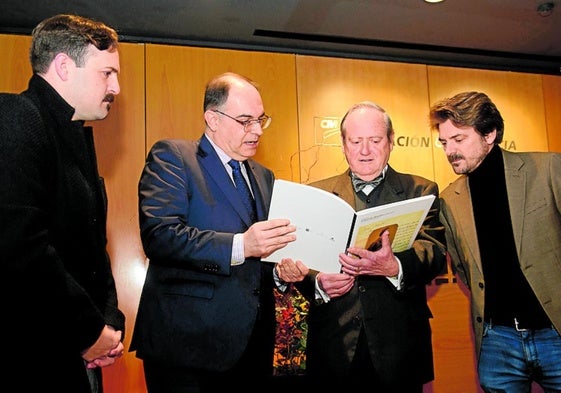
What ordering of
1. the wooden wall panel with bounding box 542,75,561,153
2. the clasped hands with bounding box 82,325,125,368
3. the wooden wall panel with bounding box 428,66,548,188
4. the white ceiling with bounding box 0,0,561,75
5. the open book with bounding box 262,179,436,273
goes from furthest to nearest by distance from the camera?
1. the wooden wall panel with bounding box 542,75,561,153
2. the wooden wall panel with bounding box 428,66,548,188
3. the white ceiling with bounding box 0,0,561,75
4. the open book with bounding box 262,179,436,273
5. the clasped hands with bounding box 82,325,125,368

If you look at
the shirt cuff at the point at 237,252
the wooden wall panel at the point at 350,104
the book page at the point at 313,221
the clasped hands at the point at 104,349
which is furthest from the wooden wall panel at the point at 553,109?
the clasped hands at the point at 104,349

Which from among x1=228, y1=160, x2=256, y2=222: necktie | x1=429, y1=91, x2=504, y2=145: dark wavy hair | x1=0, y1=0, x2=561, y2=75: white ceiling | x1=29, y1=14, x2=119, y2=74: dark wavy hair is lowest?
x1=228, y1=160, x2=256, y2=222: necktie

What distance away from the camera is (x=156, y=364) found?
1.53 m

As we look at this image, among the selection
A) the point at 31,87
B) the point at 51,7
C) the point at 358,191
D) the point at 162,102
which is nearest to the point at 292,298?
the point at 358,191

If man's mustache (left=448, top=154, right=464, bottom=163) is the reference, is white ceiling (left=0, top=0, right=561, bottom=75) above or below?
above

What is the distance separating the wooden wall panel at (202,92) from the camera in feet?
11.2

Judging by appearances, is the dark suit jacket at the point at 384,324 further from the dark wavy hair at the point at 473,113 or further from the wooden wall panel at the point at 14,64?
the wooden wall panel at the point at 14,64

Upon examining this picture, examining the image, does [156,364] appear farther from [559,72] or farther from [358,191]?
[559,72]

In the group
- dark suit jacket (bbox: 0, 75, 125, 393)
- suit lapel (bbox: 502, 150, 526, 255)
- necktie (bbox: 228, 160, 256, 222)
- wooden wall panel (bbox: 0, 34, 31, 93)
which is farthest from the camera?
wooden wall panel (bbox: 0, 34, 31, 93)

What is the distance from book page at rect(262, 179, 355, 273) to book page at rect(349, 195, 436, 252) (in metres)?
0.04

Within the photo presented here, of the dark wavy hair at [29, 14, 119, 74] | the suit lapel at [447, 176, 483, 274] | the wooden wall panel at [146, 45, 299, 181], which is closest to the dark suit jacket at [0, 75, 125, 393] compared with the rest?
the dark wavy hair at [29, 14, 119, 74]

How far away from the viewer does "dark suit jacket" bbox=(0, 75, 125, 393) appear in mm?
1104

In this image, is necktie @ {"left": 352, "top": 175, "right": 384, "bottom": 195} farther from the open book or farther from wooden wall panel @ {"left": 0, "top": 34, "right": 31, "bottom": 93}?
wooden wall panel @ {"left": 0, "top": 34, "right": 31, "bottom": 93}

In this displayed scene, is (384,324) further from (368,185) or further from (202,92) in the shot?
(202,92)
